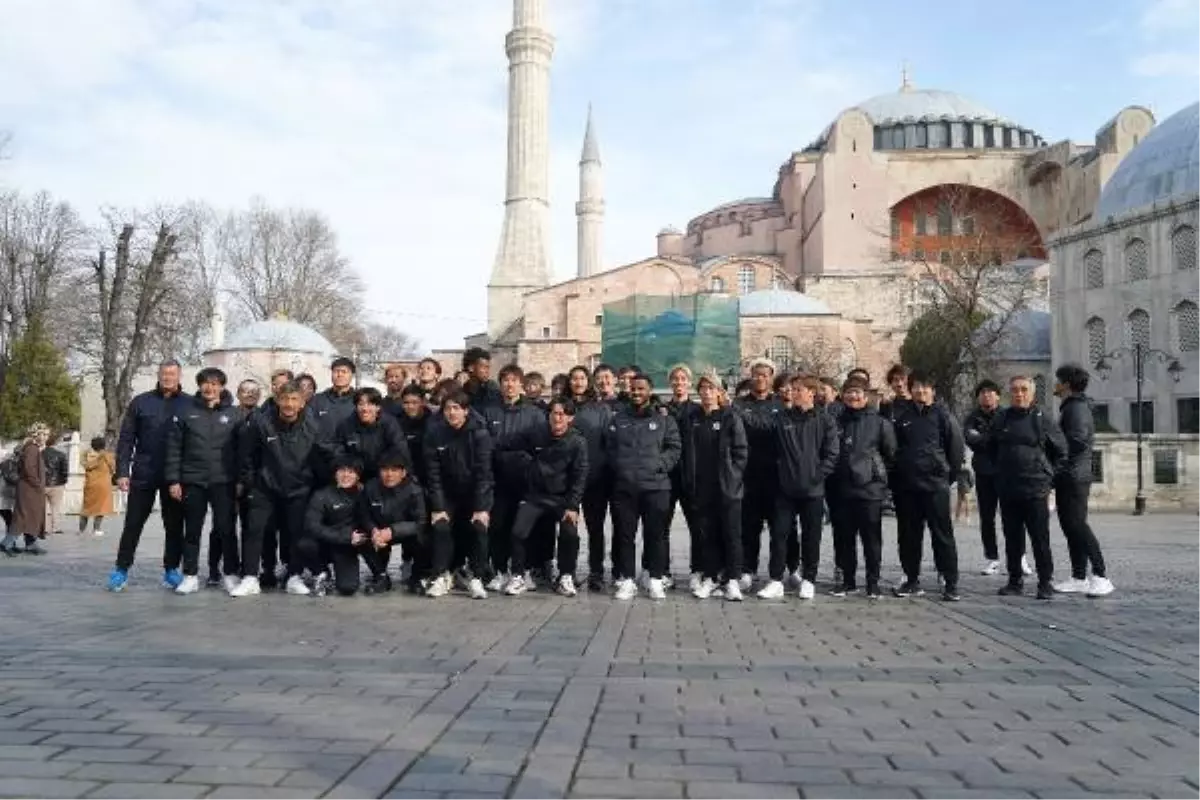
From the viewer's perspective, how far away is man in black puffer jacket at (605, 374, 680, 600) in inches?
322

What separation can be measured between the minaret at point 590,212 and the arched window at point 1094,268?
4928cm

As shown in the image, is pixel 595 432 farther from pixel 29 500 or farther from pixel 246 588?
pixel 29 500

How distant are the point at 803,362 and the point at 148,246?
28.9 meters

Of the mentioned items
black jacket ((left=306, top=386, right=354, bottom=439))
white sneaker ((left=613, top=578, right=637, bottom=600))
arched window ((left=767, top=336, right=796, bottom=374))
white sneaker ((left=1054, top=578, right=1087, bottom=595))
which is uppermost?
arched window ((left=767, top=336, right=796, bottom=374))

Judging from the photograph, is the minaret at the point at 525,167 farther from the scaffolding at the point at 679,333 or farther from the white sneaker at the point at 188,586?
the white sneaker at the point at 188,586

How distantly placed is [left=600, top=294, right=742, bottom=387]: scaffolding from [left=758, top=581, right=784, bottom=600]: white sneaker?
43.8 metres

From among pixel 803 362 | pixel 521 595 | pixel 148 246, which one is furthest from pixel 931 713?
pixel 803 362

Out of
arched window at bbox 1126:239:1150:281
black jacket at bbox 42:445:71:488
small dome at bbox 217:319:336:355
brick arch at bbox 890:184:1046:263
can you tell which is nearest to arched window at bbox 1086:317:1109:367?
arched window at bbox 1126:239:1150:281

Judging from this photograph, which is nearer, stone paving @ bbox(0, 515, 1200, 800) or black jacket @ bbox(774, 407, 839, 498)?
stone paving @ bbox(0, 515, 1200, 800)

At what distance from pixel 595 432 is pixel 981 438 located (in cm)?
330

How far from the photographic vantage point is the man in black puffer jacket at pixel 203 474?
8273mm

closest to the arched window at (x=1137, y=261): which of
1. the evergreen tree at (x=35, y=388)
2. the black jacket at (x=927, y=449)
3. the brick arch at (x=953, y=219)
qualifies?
the brick arch at (x=953, y=219)

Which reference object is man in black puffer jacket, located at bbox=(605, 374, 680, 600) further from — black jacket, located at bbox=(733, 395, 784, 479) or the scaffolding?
the scaffolding

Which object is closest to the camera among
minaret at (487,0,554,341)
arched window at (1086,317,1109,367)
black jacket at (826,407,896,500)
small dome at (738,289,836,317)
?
black jacket at (826,407,896,500)
